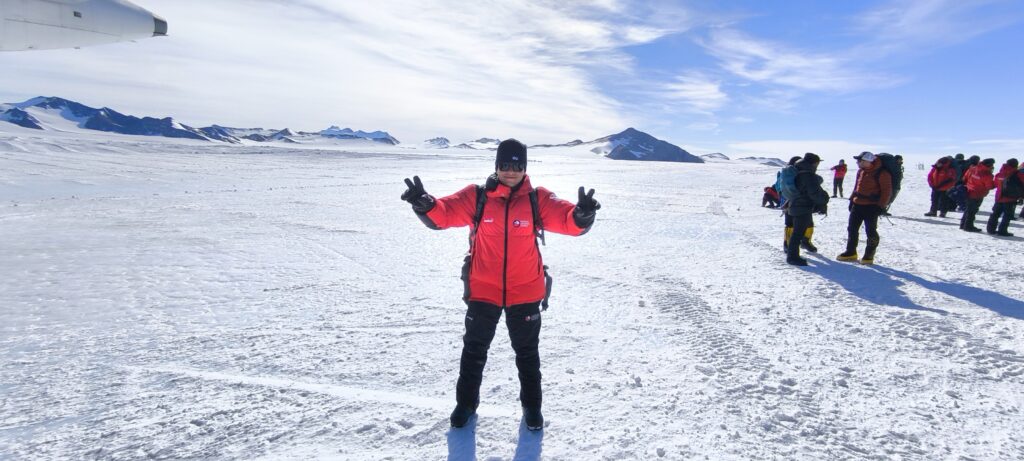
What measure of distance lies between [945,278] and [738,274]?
253 centimetres

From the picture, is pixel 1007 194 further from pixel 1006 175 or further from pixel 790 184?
pixel 790 184

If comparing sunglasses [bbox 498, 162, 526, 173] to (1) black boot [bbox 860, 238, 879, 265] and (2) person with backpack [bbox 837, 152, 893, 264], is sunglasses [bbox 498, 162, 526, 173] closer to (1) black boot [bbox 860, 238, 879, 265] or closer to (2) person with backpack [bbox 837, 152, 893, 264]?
(2) person with backpack [bbox 837, 152, 893, 264]

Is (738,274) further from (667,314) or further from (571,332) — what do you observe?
(571,332)

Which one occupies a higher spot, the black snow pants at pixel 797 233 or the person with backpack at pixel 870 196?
the person with backpack at pixel 870 196

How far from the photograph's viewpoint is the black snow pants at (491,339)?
299 cm

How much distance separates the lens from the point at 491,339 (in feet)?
9.86

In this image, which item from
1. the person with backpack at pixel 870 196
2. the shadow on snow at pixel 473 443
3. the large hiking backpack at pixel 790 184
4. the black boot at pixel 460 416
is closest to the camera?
the shadow on snow at pixel 473 443

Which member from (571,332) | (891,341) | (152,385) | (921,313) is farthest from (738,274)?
(152,385)

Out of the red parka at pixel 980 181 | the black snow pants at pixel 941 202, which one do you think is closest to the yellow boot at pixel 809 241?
the red parka at pixel 980 181

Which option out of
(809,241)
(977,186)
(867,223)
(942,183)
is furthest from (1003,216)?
(867,223)

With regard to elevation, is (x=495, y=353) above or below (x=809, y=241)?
below

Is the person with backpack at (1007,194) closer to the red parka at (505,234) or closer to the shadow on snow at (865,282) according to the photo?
the shadow on snow at (865,282)

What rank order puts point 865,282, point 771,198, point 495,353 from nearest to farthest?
1. point 495,353
2. point 865,282
3. point 771,198

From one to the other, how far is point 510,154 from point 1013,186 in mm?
11429
